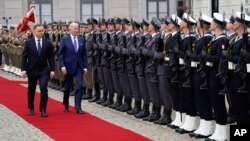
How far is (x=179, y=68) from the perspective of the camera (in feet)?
43.3

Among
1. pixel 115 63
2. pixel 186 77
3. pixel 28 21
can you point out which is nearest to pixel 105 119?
pixel 115 63

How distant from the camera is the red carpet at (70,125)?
41.2ft

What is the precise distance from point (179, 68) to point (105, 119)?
2.68 m

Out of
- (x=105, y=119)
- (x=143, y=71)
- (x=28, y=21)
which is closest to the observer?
(x=143, y=71)

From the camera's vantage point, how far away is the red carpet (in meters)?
12.6

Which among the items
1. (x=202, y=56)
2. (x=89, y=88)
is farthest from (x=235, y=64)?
(x=89, y=88)

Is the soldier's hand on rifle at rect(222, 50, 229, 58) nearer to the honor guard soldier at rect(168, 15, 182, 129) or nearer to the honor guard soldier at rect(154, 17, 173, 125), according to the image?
the honor guard soldier at rect(168, 15, 182, 129)

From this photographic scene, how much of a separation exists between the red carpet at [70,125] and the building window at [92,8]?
3026cm

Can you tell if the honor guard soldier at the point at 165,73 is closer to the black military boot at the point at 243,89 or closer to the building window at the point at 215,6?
the black military boot at the point at 243,89

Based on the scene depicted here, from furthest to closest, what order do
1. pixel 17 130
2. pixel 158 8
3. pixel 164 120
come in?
pixel 158 8 → pixel 164 120 → pixel 17 130

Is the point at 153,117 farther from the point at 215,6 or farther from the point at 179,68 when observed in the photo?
the point at 215,6

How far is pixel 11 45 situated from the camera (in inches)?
1256

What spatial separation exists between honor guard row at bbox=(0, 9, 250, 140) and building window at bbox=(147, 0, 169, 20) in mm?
31225

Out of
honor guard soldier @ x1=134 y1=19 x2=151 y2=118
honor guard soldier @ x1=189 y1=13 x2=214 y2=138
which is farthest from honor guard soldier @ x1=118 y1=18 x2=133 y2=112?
honor guard soldier @ x1=189 y1=13 x2=214 y2=138
